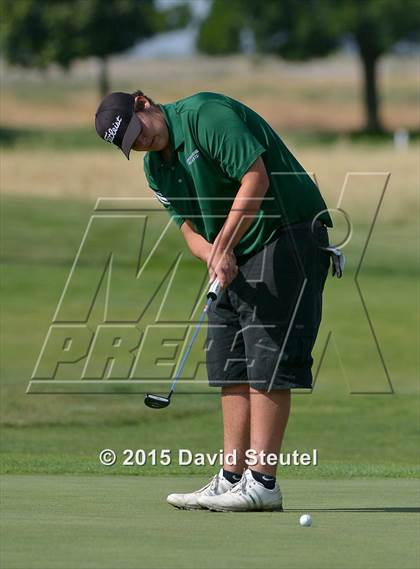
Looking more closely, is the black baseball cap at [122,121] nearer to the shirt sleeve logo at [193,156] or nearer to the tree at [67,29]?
the shirt sleeve logo at [193,156]

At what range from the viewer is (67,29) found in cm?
6981

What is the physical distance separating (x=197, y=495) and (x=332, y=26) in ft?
199

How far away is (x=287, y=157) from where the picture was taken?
6.43 meters

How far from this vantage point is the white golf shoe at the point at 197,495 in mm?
6211

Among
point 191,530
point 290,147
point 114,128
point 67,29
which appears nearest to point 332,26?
point 67,29

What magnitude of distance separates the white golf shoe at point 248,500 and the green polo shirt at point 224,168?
1.00m

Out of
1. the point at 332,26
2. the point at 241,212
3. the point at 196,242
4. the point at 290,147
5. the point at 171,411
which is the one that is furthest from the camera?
the point at 332,26

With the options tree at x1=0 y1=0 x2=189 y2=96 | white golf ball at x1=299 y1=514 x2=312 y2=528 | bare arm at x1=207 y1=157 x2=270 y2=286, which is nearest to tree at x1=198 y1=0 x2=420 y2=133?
tree at x1=0 y1=0 x2=189 y2=96

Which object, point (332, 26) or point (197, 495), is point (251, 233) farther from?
point (332, 26)

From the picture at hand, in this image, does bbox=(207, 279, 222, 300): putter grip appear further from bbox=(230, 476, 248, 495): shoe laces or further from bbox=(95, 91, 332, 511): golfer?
bbox=(230, 476, 248, 495): shoe laces

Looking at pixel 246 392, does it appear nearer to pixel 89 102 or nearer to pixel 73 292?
pixel 73 292

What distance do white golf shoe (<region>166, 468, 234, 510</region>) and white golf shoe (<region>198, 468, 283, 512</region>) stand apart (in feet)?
0.10

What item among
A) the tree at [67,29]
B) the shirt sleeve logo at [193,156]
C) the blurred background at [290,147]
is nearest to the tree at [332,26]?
the blurred background at [290,147]

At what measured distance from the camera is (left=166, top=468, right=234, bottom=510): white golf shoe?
20.4 feet
